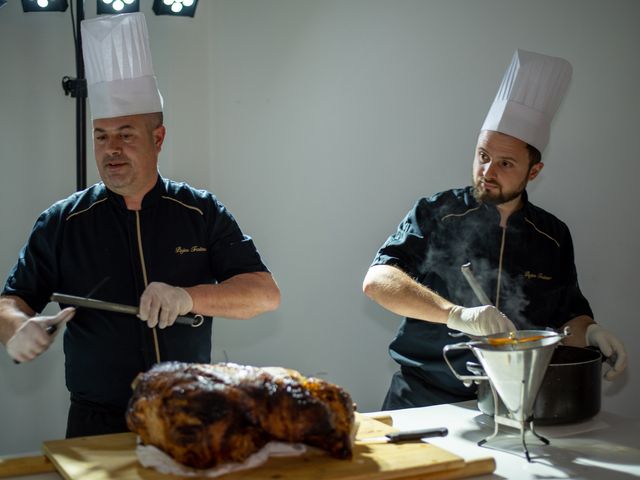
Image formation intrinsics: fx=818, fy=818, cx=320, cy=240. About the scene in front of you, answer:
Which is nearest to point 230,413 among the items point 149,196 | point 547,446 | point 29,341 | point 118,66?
point 29,341

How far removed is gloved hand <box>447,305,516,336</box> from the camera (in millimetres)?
2629

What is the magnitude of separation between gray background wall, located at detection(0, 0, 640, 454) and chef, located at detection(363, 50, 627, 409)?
91cm

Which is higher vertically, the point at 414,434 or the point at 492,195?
the point at 492,195

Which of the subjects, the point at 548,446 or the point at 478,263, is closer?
the point at 548,446

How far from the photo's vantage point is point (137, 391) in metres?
2.02

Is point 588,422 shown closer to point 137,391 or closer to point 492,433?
point 492,433

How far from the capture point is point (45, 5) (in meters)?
3.76

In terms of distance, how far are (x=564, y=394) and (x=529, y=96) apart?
4.37 ft

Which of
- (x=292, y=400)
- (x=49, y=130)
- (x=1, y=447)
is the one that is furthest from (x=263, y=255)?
(x=292, y=400)

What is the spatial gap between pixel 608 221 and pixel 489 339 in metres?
1.99

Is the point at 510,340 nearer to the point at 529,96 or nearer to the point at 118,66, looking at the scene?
the point at 529,96

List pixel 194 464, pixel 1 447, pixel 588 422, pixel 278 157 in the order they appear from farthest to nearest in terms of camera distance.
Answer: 1. pixel 278 157
2. pixel 1 447
3. pixel 588 422
4. pixel 194 464

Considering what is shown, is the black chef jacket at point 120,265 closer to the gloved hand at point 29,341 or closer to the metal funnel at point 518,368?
the gloved hand at point 29,341

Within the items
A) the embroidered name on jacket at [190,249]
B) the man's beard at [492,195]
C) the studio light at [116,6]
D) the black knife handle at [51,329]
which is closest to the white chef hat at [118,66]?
the embroidered name on jacket at [190,249]
